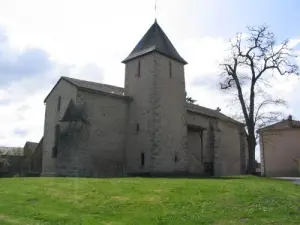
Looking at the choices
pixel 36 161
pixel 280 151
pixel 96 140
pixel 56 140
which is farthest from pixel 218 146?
pixel 36 161

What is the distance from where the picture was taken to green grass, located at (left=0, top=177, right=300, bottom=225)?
11736 millimetres

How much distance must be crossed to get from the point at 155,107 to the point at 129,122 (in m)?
2.95

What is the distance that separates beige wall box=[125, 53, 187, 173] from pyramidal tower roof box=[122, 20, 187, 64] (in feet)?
1.62

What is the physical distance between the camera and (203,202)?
13969 mm

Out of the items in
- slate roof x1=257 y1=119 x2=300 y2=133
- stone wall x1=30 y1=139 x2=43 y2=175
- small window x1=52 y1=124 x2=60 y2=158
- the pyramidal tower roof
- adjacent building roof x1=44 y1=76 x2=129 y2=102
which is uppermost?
the pyramidal tower roof

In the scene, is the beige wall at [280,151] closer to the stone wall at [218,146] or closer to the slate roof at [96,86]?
the stone wall at [218,146]

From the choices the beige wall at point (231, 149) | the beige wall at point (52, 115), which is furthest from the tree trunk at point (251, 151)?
the beige wall at point (52, 115)

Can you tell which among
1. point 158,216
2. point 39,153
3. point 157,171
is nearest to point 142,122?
point 157,171

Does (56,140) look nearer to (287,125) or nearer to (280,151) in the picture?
(280,151)

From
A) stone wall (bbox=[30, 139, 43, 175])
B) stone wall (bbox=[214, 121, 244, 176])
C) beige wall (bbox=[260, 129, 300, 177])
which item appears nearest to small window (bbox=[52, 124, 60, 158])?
stone wall (bbox=[30, 139, 43, 175])

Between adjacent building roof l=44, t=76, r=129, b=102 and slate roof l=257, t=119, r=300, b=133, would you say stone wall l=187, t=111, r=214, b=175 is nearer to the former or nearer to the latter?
slate roof l=257, t=119, r=300, b=133

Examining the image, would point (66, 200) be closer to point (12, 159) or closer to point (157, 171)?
point (157, 171)

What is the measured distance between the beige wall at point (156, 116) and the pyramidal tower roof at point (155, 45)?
495 millimetres

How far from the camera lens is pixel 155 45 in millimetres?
32469
